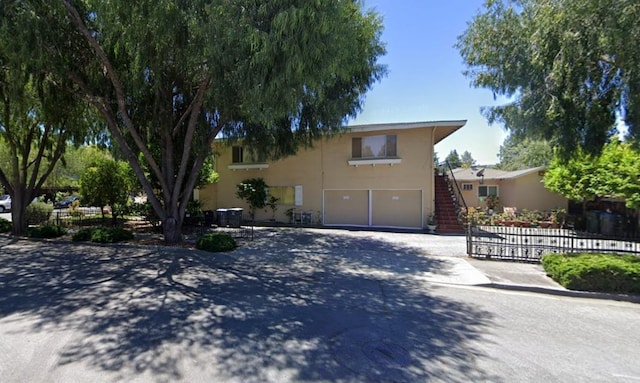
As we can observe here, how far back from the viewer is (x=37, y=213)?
57.8ft

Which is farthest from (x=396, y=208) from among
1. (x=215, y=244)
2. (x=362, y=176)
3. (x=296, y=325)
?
(x=296, y=325)

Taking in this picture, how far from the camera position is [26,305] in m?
5.44

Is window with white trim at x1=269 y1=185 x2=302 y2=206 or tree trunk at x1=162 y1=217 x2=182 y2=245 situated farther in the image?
window with white trim at x1=269 y1=185 x2=302 y2=206

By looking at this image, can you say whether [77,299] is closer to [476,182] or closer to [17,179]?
[17,179]

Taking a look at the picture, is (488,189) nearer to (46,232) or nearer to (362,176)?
(362,176)

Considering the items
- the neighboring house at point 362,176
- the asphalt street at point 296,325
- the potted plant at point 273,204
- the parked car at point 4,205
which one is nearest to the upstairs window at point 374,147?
the neighboring house at point 362,176

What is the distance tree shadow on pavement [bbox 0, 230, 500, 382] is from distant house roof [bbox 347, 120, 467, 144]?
777 cm

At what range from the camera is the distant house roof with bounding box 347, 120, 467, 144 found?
47.9ft

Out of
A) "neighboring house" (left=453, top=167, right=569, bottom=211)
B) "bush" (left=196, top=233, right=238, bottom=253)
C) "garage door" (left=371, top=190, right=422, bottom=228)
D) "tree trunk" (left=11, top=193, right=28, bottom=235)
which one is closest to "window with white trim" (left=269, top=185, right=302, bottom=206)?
"garage door" (left=371, top=190, right=422, bottom=228)

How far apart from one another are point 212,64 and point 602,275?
9.41 meters

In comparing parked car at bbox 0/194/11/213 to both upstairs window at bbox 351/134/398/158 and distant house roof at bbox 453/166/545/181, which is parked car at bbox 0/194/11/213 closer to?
upstairs window at bbox 351/134/398/158

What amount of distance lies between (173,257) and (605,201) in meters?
19.9

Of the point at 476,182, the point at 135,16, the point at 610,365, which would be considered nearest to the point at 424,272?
the point at 610,365

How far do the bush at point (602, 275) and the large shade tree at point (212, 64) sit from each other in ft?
21.4
